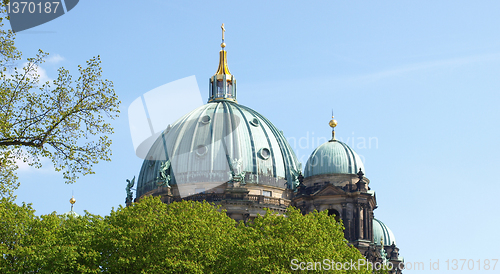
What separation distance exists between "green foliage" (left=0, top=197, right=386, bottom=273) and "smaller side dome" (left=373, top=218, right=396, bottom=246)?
53554mm

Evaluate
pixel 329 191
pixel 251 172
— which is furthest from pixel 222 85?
pixel 329 191

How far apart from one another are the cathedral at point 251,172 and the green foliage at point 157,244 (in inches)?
1210

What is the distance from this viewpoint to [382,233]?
115062 mm

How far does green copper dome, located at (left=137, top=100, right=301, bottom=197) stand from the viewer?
4090 inches

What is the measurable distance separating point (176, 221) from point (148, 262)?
4622mm

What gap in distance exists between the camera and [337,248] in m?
60.0

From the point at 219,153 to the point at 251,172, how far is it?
554 centimetres

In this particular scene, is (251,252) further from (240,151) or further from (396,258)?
(396,258)

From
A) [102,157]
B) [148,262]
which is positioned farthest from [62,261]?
[102,157]

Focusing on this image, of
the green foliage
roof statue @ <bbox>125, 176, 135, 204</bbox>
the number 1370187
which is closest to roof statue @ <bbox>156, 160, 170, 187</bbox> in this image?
roof statue @ <bbox>125, 176, 135, 204</bbox>

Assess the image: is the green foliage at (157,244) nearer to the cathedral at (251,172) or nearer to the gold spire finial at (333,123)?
the cathedral at (251,172)

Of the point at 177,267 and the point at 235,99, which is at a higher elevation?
the point at 235,99

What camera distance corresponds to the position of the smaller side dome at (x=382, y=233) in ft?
373

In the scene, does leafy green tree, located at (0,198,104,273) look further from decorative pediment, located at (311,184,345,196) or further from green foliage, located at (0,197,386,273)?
decorative pediment, located at (311,184,345,196)
